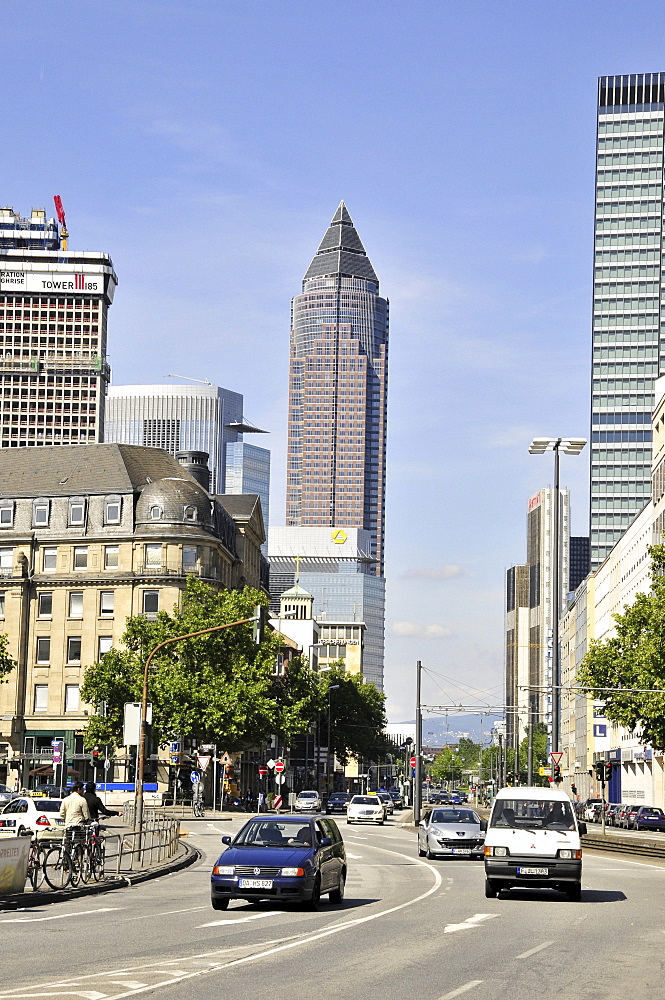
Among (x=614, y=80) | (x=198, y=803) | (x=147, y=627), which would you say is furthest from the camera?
(x=614, y=80)

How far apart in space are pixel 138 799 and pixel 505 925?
63.9 feet

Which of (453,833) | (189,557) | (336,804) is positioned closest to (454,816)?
(453,833)

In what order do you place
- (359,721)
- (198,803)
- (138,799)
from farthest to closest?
(359,721) → (198,803) → (138,799)

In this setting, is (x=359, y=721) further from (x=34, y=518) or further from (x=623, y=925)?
(x=623, y=925)

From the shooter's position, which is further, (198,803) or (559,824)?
(198,803)

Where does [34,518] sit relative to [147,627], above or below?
above

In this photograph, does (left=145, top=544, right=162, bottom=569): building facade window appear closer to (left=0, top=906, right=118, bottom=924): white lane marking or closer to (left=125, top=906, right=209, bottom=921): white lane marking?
(left=125, top=906, right=209, bottom=921): white lane marking

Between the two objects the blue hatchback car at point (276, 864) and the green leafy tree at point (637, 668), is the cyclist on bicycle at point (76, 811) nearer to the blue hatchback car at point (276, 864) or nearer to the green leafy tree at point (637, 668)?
the blue hatchback car at point (276, 864)

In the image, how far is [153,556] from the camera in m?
100

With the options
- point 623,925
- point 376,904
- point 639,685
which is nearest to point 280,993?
point 623,925

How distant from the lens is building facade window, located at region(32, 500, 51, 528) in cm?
10369

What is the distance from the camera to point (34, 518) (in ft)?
342

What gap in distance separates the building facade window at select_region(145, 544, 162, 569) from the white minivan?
75392 millimetres

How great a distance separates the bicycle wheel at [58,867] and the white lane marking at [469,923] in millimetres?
7909
